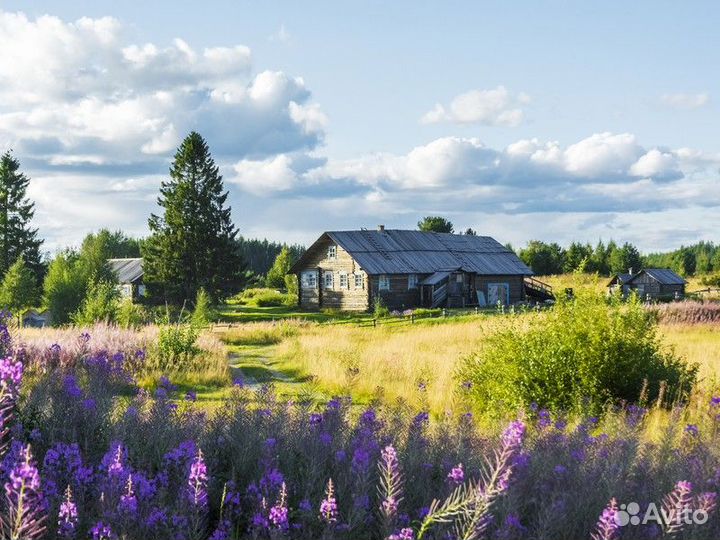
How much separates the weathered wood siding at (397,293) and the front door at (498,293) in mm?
6397

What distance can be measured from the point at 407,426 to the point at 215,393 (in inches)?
337

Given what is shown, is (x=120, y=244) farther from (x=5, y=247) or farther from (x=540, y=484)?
(x=540, y=484)

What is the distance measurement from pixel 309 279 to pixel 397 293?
691cm

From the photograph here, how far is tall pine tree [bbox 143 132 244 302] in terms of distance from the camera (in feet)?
166

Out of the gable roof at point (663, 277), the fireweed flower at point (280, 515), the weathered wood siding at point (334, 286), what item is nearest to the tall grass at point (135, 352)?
the fireweed flower at point (280, 515)

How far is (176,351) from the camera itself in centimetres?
1739

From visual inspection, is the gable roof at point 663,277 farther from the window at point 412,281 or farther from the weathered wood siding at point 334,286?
the weathered wood siding at point 334,286

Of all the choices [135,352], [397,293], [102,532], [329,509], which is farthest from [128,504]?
[397,293]

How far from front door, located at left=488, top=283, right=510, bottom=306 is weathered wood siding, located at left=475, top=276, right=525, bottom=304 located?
24 centimetres

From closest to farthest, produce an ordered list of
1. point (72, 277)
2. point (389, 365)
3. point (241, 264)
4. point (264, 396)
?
point (264, 396), point (389, 365), point (72, 277), point (241, 264)

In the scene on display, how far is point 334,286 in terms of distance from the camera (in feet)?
163

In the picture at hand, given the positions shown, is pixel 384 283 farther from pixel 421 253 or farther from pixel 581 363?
pixel 581 363

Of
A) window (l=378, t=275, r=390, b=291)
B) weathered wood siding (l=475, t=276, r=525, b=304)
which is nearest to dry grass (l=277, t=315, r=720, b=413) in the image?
window (l=378, t=275, r=390, b=291)

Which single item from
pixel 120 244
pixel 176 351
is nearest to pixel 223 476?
pixel 176 351
